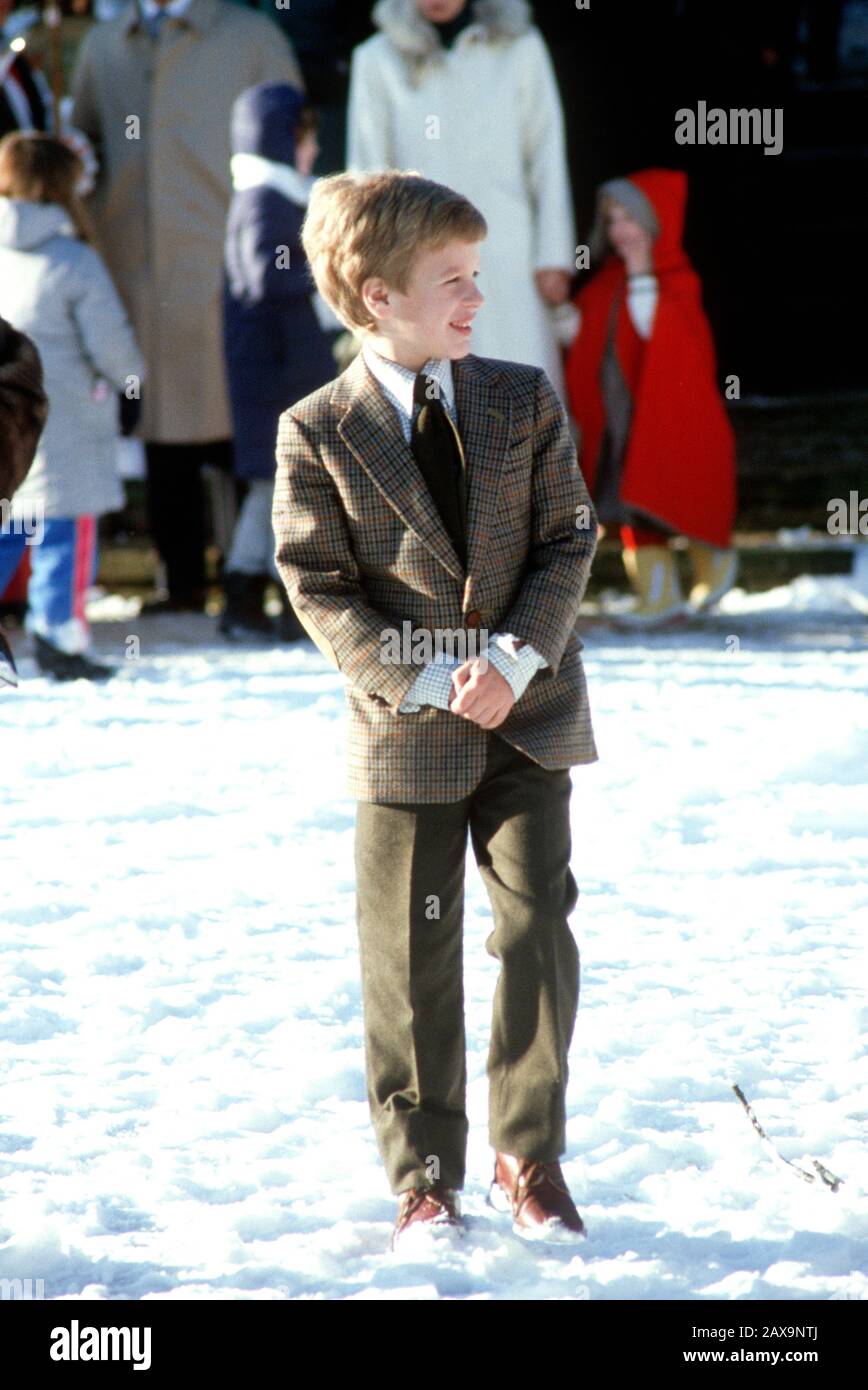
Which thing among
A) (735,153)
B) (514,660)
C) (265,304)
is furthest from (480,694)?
(735,153)

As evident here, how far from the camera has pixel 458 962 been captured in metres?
2.96

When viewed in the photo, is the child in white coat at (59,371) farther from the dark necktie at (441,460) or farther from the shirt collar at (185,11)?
the dark necktie at (441,460)

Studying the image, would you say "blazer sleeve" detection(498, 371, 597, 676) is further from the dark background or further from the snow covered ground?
the dark background

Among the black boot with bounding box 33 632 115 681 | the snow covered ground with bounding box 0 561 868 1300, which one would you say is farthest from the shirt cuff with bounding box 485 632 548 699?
the black boot with bounding box 33 632 115 681

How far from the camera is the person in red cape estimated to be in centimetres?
771

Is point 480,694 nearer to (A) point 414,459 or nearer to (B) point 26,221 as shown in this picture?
(A) point 414,459

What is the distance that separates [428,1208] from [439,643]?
768mm

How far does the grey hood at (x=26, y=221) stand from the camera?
680cm

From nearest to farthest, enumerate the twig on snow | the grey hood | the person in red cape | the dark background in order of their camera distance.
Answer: the twig on snow < the grey hood < the person in red cape < the dark background

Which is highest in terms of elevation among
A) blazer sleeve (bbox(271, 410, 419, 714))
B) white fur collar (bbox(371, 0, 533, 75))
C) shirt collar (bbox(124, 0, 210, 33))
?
shirt collar (bbox(124, 0, 210, 33))

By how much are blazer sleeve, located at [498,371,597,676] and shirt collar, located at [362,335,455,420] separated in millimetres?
126

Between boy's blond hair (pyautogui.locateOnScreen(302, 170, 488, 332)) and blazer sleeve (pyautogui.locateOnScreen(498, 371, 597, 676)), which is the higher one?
boy's blond hair (pyautogui.locateOnScreen(302, 170, 488, 332))
